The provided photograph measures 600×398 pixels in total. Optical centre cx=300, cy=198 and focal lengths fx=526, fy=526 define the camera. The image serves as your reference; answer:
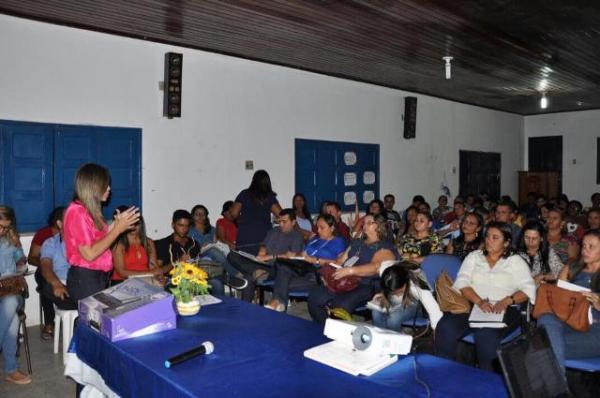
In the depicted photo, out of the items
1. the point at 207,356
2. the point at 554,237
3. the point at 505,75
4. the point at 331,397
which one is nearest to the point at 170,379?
the point at 207,356

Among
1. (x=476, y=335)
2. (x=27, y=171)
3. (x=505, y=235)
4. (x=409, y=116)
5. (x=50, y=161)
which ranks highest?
(x=409, y=116)

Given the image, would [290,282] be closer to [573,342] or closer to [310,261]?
[310,261]

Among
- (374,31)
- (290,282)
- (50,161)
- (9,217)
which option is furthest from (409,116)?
(9,217)

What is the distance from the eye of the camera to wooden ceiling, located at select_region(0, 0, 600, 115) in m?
4.76

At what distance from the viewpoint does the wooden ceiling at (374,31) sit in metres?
4.76

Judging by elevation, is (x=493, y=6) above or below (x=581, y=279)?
above

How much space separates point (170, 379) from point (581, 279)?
9.10ft

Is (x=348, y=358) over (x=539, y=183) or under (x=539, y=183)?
under

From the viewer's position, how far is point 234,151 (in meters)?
6.92

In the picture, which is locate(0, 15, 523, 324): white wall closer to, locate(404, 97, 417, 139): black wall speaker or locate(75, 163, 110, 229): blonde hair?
locate(404, 97, 417, 139): black wall speaker

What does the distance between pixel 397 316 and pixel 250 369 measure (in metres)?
1.79

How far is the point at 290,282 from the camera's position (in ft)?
15.0

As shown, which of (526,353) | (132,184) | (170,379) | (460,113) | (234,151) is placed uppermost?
(460,113)

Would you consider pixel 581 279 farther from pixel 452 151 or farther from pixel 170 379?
pixel 452 151
